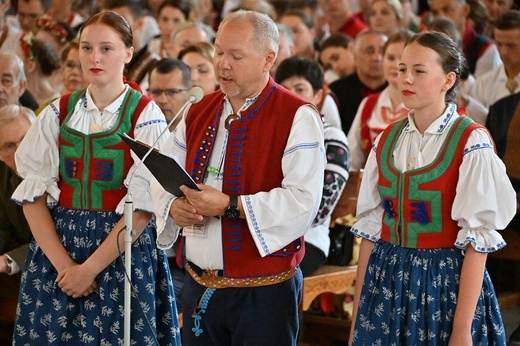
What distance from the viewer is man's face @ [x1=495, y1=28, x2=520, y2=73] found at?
5375 mm

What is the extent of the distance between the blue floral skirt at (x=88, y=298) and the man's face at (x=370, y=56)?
115 inches

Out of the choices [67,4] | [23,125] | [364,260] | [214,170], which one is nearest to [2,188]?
[23,125]

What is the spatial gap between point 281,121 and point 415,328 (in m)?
0.71

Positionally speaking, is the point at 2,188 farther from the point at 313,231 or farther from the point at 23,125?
the point at 313,231

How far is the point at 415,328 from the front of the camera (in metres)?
2.86

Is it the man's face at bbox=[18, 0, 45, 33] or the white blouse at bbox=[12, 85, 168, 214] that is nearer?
the white blouse at bbox=[12, 85, 168, 214]

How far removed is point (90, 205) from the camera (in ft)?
10.6

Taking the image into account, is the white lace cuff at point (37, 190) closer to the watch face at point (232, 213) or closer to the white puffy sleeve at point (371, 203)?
the watch face at point (232, 213)

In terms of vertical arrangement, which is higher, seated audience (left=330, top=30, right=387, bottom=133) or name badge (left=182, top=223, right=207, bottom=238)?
seated audience (left=330, top=30, right=387, bottom=133)

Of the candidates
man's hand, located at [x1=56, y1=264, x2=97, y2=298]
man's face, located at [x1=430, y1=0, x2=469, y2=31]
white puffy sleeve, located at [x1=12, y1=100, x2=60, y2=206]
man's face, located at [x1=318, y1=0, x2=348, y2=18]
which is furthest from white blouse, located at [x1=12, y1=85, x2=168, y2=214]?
man's face, located at [x1=318, y1=0, x2=348, y2=18]

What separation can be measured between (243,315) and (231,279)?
0.11 metres

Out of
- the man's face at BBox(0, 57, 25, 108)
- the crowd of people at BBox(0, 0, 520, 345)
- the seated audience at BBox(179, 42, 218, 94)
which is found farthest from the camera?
the seated audience at BBox(179, 42, 218, 94)

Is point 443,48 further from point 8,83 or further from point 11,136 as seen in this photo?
point 8,83

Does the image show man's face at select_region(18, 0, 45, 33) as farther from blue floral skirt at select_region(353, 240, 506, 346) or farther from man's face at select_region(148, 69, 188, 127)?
blue floral skirt at select_region(353, 240, 506, 346)
